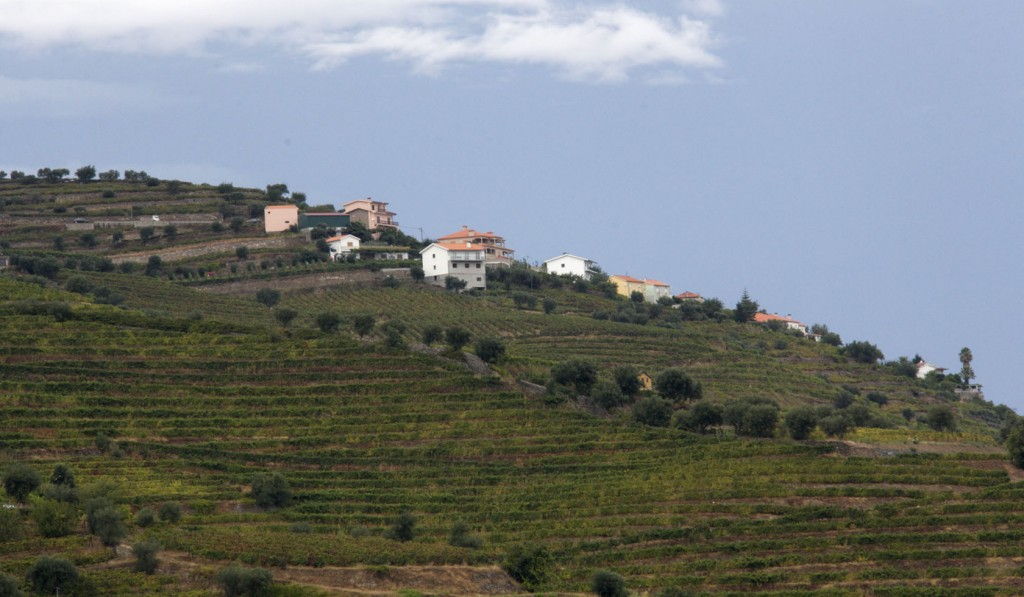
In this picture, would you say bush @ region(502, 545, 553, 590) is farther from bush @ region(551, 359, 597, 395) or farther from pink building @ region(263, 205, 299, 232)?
pink building @ region(263, 205, 299, 232)

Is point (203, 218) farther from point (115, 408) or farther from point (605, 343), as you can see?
point (115, 408)

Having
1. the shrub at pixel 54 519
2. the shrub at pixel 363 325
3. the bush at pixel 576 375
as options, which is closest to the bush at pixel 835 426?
the bush at pixel 576 375

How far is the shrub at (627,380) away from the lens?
260ft

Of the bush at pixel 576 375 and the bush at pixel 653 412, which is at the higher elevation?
the bush at pixel 576 375

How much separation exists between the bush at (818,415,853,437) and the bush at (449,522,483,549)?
21.4 meters

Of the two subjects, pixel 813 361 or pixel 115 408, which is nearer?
pixel 115 408

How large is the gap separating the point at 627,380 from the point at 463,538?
22.3 m

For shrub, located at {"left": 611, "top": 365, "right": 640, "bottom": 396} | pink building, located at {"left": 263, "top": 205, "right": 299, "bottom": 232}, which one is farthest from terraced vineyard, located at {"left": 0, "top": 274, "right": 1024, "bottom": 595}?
pink building, located at {"left": 263, "top": 205, "right": 299, "bottom": 232}

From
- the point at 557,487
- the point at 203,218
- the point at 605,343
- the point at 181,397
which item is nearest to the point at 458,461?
the point at 557,487

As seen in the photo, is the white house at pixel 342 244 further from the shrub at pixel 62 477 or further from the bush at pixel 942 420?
the shrub at pixel 62 477

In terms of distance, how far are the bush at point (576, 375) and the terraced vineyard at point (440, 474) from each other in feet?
8.16

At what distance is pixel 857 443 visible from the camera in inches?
2808

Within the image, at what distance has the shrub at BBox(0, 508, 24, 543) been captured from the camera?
178 ft

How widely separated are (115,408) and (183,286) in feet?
147
